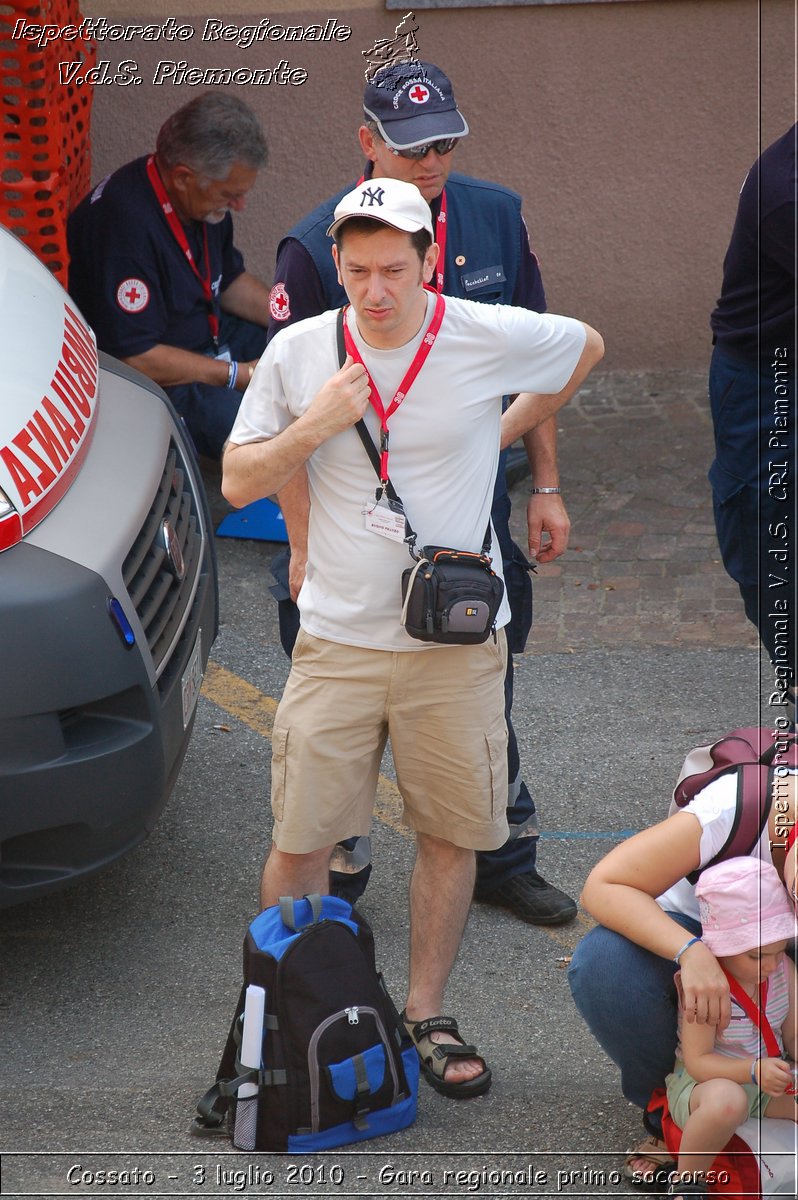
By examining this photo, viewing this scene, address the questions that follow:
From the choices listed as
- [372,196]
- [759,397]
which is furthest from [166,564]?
[759,397]

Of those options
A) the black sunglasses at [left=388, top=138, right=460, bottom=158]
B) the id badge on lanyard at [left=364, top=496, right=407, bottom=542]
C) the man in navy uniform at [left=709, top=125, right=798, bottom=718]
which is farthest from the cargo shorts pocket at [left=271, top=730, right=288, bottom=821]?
the black sunglasses at [left=388, top=138, right=460, bottom=158]

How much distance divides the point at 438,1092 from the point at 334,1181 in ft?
1.26

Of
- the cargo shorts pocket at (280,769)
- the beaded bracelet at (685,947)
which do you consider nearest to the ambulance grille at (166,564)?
the cargo shorts pocket at (280,769)

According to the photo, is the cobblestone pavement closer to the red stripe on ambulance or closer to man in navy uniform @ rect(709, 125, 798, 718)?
man in navy uniform @ rect(709, 125, 798, 718)

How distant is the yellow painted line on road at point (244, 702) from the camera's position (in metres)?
4.81

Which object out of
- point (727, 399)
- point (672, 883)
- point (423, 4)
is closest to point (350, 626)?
point (672, 883)

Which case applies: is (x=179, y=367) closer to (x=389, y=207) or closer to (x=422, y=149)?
(x=422, y=149)

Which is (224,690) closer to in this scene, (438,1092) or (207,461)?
(207,461)

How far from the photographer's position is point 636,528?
260 inches

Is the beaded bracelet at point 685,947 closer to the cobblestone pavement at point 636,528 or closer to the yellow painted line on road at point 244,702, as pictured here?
the yellow painted line on road at point 244,702

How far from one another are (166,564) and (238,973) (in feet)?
3.54

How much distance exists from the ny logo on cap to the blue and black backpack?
1.48m

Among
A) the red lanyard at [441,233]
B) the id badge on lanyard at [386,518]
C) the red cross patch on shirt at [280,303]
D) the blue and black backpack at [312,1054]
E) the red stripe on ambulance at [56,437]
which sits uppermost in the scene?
the red lanyard at [441,233]

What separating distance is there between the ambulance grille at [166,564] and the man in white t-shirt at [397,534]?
46cm
